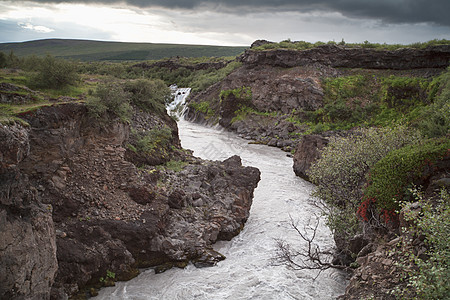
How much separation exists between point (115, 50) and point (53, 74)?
129020 mm

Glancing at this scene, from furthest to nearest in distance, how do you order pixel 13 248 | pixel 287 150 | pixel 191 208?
1. pixel 287 150
2. pixel 191 208
3. pixel 13 248

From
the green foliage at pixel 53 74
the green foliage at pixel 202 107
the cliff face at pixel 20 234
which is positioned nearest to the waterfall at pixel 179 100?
the green foliage at pixel 202 107

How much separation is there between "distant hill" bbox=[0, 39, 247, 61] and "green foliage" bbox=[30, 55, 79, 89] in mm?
107362

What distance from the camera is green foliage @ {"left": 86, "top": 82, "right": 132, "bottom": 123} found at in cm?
1409

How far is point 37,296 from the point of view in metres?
9.33

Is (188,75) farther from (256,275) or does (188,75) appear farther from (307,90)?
(256,275)

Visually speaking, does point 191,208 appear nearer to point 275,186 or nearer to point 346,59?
point 275,186

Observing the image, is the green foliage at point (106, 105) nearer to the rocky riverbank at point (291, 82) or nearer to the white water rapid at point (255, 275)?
the white water rapid at point (255, 275)

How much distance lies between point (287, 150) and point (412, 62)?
72.2ft

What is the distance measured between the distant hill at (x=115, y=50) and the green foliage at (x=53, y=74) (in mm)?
107362

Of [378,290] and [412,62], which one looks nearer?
[378,290]

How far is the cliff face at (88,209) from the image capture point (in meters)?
9.05

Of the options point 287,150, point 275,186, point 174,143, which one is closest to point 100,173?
point 174,143

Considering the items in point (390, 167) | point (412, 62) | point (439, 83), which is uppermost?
point (412, 62)
